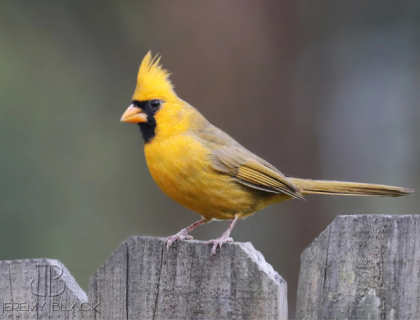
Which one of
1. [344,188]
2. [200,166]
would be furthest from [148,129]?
[344,188]

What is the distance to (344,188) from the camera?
3656mm

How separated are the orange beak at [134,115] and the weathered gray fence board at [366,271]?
1.73 metres

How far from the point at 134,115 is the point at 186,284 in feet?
5.40

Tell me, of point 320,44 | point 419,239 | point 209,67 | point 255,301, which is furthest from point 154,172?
point 320,44

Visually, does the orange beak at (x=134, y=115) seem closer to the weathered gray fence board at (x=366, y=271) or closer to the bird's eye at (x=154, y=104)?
the bird's eye at (x=154, y=104)

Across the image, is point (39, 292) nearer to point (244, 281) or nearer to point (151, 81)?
point (244, 281)

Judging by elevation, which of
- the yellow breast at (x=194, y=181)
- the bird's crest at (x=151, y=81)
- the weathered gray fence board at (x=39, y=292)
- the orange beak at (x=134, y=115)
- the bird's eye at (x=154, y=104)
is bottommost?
the weathered gray fence board at (x=39, y=292)

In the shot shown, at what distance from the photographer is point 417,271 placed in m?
1.92

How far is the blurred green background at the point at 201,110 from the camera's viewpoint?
15.9 ft

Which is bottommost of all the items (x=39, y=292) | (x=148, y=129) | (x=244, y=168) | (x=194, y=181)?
(x=39, y=292)

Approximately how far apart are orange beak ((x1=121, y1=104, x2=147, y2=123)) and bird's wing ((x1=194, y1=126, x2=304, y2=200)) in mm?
337

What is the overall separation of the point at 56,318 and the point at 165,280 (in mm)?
422

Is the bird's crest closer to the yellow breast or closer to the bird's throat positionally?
the bird's throat

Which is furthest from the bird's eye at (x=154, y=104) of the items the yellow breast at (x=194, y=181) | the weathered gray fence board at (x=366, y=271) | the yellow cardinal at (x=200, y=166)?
the weathered gray fence board at (x=366, y=271)
